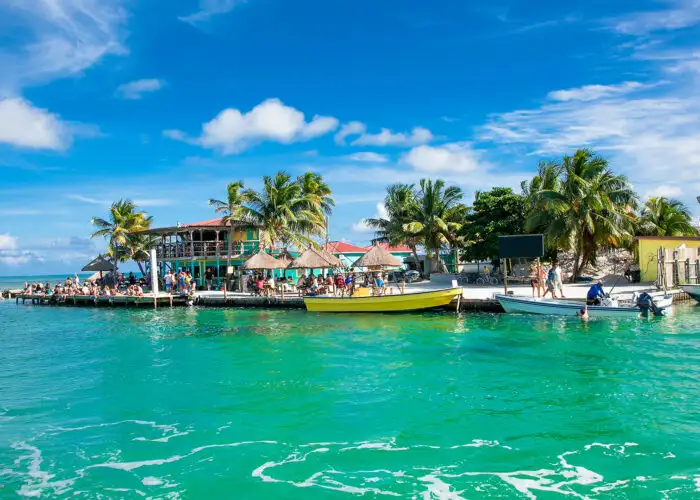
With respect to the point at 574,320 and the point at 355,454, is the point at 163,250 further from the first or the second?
the point at 355,454

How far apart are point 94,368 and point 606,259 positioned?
3857 cm

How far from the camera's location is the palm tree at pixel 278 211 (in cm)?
3538

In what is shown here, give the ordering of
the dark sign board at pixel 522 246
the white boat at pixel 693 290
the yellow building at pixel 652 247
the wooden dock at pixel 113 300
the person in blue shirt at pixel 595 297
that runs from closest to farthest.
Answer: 1. the person in blue shirt at pixel 595 297
2. the dark sign board at pixel 522 246
3. the white boat at pixel 693 290
4. the yellow building at pixel 652 247
5. the wooden dock at pixel 113 300

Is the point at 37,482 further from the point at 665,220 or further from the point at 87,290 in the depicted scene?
the point at 665,220

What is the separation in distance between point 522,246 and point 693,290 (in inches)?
346

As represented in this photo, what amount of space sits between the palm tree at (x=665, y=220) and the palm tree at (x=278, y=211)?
81.2 feet

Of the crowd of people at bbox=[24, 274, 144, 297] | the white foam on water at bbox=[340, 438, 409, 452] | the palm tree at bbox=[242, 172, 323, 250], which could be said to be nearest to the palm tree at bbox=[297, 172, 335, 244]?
the palm tree at bbox=[242, 172, 323, 250]

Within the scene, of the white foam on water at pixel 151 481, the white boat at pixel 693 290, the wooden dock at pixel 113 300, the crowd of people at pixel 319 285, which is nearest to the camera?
the white foam on water at pixel 151 481

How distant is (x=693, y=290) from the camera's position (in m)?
25.1

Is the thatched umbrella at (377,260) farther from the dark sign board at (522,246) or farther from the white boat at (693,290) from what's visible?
the white boat at (693,290)

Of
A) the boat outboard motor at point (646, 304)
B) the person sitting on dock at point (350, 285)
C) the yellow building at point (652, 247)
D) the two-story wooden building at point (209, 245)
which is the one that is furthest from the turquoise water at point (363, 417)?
the two-story wooden building at point (209, 245)

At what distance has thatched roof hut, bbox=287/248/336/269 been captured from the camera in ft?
96.3

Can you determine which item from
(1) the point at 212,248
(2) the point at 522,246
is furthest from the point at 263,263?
(2) the point at 522,246

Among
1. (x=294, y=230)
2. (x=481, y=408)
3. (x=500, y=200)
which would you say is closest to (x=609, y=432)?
(x=481, y=408)
